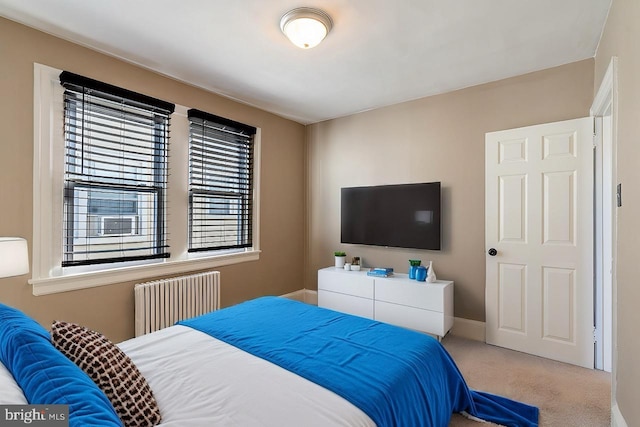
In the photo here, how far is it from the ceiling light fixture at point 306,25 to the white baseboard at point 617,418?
290cm

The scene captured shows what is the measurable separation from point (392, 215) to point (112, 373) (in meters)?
3.05

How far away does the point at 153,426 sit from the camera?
112cm

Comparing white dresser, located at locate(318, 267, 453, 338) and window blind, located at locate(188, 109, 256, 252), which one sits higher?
window blind, located at locate(188, 109, 256, 252)

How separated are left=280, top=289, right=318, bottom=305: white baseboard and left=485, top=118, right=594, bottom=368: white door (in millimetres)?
2219

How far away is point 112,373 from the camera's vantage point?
1192mm

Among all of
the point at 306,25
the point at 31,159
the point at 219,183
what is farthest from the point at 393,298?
the point at 31,159

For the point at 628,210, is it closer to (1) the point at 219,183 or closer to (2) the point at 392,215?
(2) the point at 392,215

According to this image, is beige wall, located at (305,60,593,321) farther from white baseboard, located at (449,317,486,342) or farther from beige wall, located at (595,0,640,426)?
beige wall, located at (595,0,640,426)

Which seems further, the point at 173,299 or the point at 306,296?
the point at 306,296

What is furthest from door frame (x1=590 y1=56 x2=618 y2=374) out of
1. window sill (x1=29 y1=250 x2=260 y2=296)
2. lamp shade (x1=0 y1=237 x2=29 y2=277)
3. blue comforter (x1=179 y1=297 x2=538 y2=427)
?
lamp shade (x1=0 y1=237 x2=29 y2=277)

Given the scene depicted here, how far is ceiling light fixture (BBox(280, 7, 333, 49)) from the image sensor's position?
81.7 inches

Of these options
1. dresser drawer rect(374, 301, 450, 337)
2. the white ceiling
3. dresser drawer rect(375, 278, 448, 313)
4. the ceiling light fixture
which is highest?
the white ceiling

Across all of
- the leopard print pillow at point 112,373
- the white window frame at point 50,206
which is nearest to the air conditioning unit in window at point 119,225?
the white window frame at point 50,206

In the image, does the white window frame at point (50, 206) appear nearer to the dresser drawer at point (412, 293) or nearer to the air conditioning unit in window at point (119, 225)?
the air conditioning unit in window at point (119, 225)
